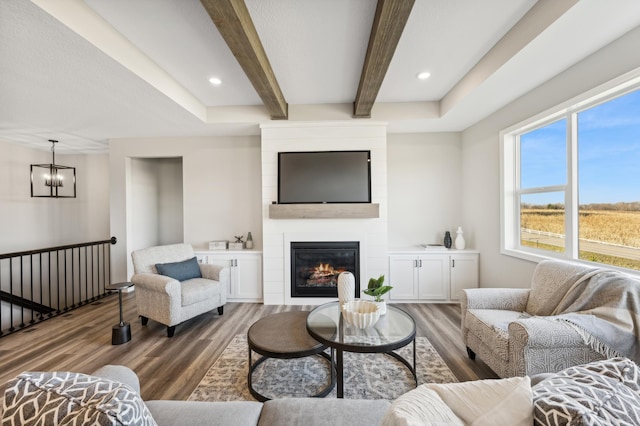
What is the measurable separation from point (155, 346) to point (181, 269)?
0.88 meters

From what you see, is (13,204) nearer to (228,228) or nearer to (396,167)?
(228,228)

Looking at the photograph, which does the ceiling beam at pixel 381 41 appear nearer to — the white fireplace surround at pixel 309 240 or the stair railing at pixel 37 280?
the white fireplace surround at pixel 309 240

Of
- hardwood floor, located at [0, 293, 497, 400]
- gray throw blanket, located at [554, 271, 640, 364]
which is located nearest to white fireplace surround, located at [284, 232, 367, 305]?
hardwood floor, located at [0, 293, 497, 400]

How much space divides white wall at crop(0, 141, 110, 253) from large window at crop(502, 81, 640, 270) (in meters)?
6.84

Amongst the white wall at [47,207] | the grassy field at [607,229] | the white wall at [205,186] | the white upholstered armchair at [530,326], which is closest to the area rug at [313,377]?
the white upholstered armchair at [530,326]

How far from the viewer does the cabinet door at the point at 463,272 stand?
3.72 meters

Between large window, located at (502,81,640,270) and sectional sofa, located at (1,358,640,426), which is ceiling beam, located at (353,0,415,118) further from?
sectional sofa, located at (1,358,640,426)

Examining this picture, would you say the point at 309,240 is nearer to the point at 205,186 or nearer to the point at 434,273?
the point at 434,273

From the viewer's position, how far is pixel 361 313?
204cm

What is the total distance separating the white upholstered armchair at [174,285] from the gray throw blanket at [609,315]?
3203 millimetres

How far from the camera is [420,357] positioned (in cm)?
240

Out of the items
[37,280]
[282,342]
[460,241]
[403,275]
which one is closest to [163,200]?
[37,280]

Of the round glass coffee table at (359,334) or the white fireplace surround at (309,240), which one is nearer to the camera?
the round glass coffee table at (359,334)

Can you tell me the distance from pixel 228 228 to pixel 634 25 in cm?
462
